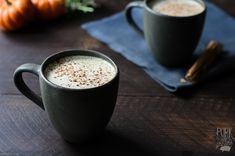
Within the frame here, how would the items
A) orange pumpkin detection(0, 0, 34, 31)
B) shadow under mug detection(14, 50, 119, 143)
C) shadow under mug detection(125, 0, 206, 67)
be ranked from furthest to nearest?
orange pumpkin detection(0, 0, 34, 31) < shadow under mug detection(125, 0, 206, 67) < shadow under mug detection(14, 50, 119, 143)

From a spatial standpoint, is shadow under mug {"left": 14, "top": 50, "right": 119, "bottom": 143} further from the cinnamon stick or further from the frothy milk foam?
the cinnamon stick

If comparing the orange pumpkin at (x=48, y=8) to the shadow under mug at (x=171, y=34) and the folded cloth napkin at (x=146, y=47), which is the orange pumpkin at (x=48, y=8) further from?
the shadow under mug at (x=171, y=34)

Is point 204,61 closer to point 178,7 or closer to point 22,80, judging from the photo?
point 178,7

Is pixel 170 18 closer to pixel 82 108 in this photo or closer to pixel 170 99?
pixel 170 99

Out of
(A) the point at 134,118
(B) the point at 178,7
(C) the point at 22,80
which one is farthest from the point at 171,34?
(C) the point at 22,80

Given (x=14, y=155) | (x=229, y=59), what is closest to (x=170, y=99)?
(x=229, y=59)

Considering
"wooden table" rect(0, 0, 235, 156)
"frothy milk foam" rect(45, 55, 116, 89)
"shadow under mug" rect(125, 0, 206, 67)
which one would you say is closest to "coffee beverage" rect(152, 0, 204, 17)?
"shadow under mug" rect(125, 0, 206, 67)

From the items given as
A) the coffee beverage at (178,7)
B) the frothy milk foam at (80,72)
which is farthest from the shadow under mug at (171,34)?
the frothy milk foam at (80,72)
